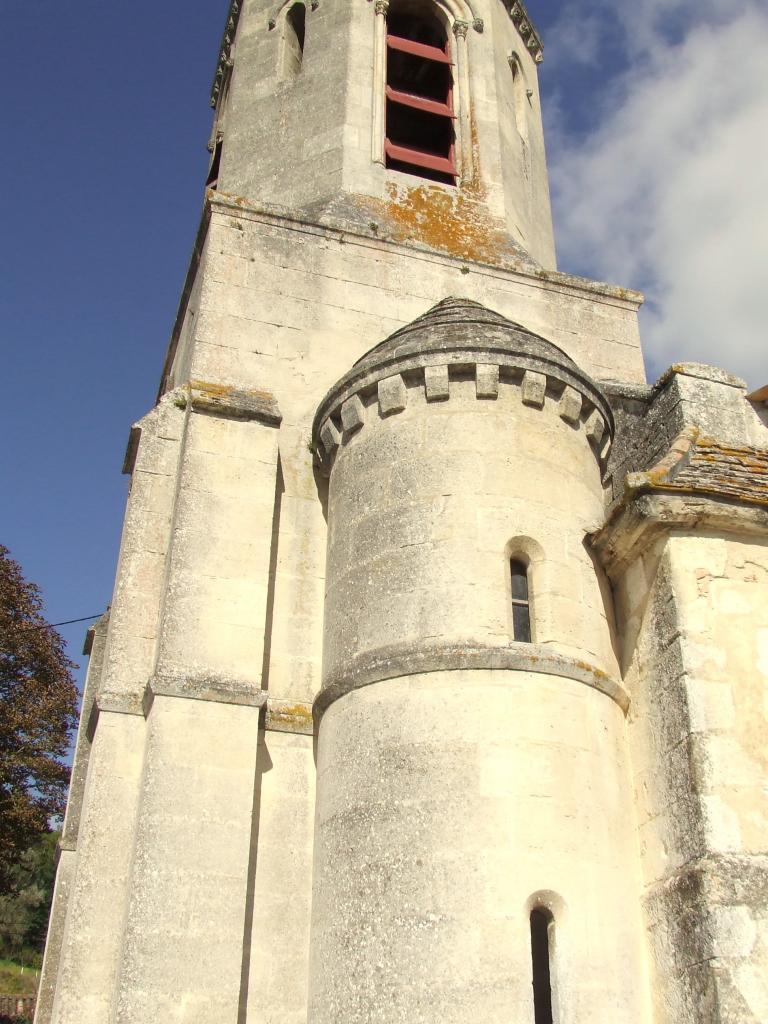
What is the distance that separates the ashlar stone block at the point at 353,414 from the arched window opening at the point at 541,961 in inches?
151

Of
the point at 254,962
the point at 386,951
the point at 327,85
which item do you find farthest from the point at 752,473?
the point at 327,85

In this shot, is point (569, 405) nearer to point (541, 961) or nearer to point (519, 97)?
→ point (541, 961)

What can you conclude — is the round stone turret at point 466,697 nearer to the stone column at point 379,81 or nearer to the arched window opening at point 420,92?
the stone column at point 379,81

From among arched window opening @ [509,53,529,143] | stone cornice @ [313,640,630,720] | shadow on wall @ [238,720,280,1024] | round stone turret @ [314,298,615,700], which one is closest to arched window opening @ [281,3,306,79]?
arched window opening @ [509,53,529,143]

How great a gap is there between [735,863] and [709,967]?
598 millimetres

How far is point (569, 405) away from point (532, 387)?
392 millimetres

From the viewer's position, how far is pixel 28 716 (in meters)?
19.3

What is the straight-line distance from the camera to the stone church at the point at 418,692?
587 cm

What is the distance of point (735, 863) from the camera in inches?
226

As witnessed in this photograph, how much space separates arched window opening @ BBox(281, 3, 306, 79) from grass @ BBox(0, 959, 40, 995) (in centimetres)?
3040

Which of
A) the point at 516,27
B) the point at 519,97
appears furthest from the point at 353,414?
the point at 516,27

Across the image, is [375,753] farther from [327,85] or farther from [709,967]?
[327,85]

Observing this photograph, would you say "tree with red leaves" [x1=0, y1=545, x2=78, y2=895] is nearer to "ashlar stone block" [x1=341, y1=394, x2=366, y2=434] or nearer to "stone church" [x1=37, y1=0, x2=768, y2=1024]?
"stone church" [x1=37, y1=0, x2=768, y2=1024]

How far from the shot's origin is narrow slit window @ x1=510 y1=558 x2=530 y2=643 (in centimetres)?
700
